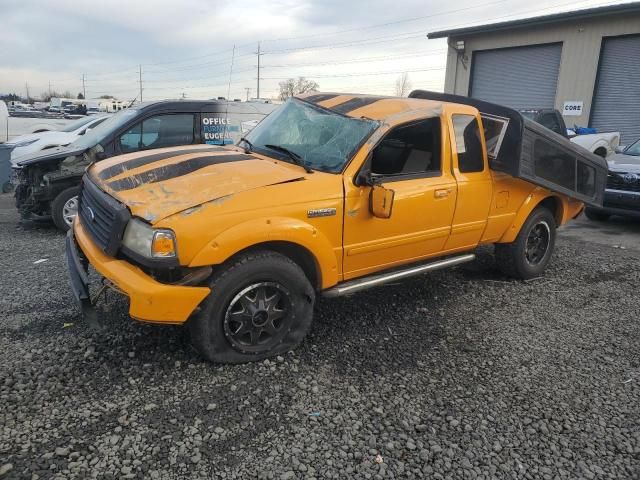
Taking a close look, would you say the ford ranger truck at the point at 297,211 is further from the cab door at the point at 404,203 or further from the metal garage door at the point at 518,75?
the metal garage door at the point at 518,75

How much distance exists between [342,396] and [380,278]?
1175mm

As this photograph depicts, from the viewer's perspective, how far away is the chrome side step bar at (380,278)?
12.4 feet

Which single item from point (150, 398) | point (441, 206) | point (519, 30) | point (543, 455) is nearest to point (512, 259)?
point (441, 206)

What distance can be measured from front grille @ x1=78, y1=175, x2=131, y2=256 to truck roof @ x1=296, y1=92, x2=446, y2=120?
206 centimetres

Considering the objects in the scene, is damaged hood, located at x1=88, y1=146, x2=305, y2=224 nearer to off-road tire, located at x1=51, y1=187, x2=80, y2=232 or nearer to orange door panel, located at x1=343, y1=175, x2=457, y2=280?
orange door panel, located at x1=343, y1=175, x2=457, y2=280

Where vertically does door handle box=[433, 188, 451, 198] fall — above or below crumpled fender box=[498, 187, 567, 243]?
above

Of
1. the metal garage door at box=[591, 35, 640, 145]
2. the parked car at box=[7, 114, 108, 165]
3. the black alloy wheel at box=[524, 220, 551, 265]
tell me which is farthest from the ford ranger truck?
the metal garage door at box=[591, 35, 640, 145]

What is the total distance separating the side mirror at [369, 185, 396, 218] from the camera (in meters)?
3.55

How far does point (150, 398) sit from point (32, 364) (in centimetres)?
95

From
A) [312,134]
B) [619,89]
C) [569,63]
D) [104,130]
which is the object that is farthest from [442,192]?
[569,63]

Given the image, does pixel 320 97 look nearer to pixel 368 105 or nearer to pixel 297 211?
pixel 368 105

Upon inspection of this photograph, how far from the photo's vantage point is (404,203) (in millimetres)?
4059

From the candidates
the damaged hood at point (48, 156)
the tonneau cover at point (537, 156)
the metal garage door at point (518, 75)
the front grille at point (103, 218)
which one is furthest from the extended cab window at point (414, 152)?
the metal garage door at point (518, 75)

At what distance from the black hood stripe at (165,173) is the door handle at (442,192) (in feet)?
5.69
